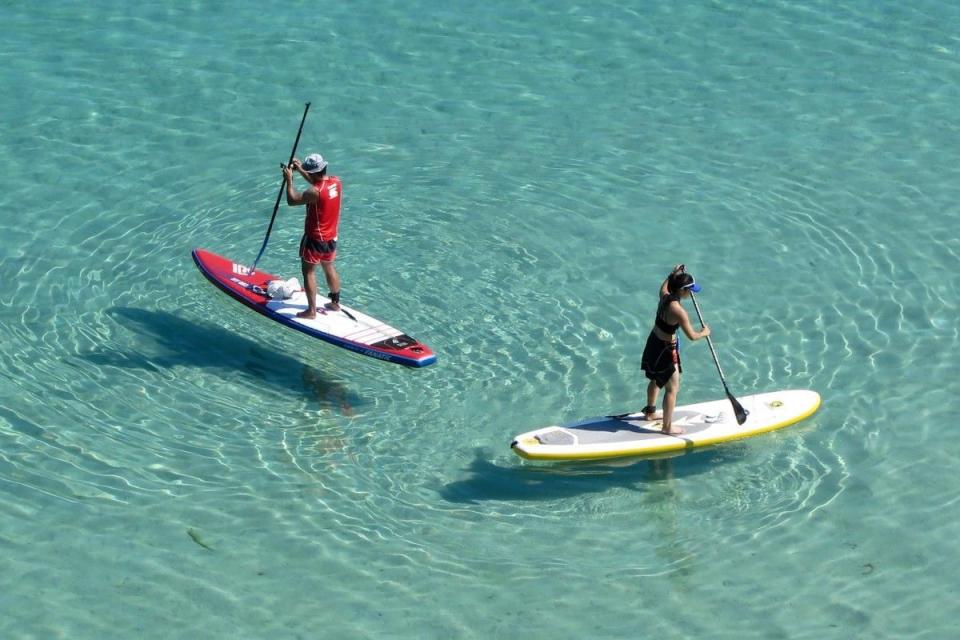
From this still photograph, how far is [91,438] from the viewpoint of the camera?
39.0ft

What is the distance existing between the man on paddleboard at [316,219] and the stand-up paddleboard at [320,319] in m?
0.16

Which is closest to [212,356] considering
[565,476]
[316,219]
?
[316,219]

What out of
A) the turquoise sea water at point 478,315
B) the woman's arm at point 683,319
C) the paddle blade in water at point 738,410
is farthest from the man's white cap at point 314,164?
the paddle blade in water at point 738,410

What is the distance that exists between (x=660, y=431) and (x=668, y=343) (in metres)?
0.85

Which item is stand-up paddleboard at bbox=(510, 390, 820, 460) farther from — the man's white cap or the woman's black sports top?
the man's white cap

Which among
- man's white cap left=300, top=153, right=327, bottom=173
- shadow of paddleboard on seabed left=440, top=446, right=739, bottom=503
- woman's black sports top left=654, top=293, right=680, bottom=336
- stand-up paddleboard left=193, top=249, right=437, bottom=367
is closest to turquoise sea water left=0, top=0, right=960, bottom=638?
shadow of paddleboard on seabed left=440, top=446, right=739, bottom=503

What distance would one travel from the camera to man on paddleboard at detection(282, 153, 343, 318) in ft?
41.5

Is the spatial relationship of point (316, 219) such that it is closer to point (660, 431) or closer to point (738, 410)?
point (660, 431)

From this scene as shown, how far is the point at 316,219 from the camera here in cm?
1289

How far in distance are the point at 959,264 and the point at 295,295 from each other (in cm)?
687

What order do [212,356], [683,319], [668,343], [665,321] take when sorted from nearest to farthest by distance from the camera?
[683,319] < [665,321] < [668,343] < [212,356]

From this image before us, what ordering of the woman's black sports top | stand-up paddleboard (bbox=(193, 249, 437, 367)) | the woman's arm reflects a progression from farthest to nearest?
stand-up paddleboard (bbox=(193, 249, 437, 367)) < the woman's black sports top < the woman's arm

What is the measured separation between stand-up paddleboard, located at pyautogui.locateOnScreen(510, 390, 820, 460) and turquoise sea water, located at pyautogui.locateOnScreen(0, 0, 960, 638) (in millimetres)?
184

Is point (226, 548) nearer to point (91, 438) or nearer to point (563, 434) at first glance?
point (91, 438)
